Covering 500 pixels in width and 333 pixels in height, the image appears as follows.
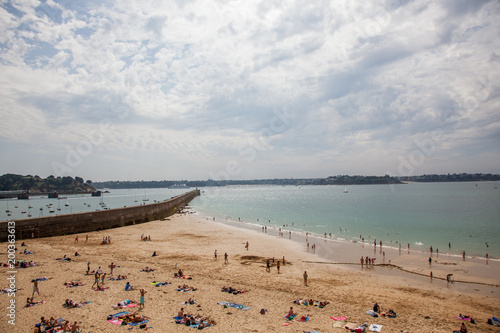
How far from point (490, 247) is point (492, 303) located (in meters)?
18.9

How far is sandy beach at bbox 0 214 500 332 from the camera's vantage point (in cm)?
1228

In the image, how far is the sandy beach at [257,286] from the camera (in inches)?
484

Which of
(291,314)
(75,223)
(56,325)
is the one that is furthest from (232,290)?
(75,223)

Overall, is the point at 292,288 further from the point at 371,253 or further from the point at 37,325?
the point at 371,253

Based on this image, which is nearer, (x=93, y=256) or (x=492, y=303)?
(x=492, y=303)

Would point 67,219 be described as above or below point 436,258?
above

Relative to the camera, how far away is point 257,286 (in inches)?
671

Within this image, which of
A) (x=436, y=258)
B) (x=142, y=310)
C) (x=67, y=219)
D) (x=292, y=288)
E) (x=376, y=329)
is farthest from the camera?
(x=67, y=219)

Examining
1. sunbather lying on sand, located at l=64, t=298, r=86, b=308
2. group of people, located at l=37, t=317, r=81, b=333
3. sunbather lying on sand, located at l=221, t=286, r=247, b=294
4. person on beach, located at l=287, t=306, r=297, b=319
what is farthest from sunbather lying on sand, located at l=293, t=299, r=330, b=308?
sunbather lying on sand, located at l=64, t=298, r=86, b=308

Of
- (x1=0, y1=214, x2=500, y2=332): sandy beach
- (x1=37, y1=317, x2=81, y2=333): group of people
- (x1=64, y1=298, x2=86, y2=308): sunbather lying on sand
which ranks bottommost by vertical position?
(x1=0, y1=214, x2=500, y2=332): sandy beach

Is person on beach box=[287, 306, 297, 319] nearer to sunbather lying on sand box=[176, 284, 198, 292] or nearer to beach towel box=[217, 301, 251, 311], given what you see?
beach towel box=[217, 301, 251, 311]

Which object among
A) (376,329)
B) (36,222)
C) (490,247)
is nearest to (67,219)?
(36,222)

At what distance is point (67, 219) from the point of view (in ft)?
105

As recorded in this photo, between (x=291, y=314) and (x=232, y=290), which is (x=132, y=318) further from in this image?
(x=291, y=314)
